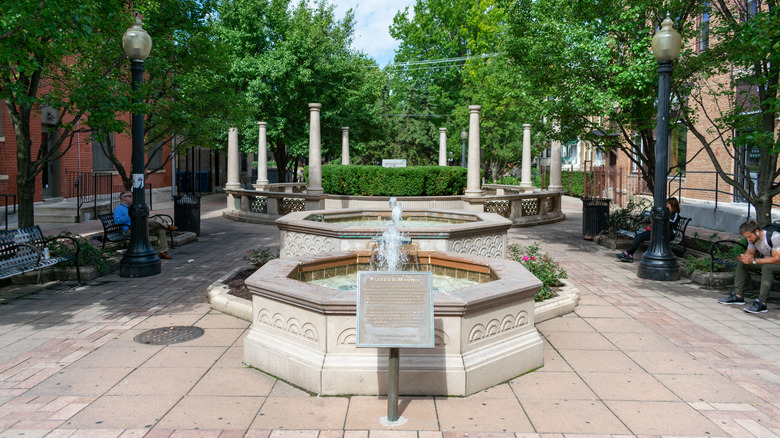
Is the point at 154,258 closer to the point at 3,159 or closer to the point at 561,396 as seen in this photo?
the point at 561,396

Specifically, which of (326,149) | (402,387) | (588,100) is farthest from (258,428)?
(326,149)

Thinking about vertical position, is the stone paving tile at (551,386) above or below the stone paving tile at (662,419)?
above

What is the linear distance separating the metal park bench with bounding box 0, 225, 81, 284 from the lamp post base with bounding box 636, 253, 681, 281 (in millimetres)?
9701

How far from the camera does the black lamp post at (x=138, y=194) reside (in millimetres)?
10078

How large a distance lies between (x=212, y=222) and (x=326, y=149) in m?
12.7

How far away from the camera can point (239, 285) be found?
857 centimetres

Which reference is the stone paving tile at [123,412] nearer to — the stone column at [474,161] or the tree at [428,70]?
the stone column at [474,161]

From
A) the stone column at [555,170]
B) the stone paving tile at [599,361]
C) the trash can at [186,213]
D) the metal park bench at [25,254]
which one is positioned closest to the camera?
the stone paving tile at [599,361]

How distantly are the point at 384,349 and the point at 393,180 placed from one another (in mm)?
17524

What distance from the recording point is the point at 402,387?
197 inches

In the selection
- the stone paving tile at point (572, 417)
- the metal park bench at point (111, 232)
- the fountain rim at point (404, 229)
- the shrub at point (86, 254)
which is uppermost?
the fountain rim at point (404, 229)

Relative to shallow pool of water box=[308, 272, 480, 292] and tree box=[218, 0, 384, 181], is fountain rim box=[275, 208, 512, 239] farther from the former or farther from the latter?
tree box=[218, 0, 384, 181]

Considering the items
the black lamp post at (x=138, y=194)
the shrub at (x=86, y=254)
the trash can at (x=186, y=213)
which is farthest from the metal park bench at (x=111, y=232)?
the trash can at (x=186, y=213)

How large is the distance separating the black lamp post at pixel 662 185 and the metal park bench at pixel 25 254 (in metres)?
9.81
